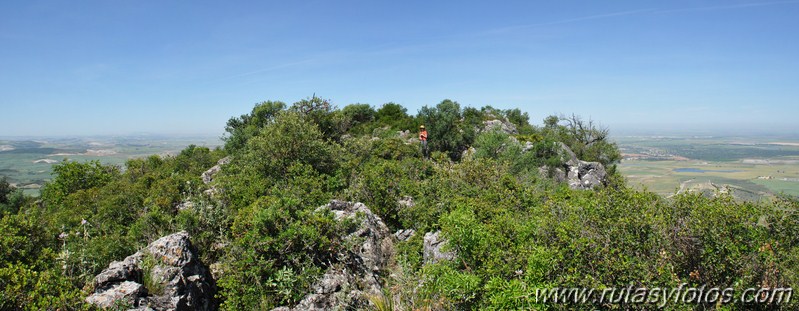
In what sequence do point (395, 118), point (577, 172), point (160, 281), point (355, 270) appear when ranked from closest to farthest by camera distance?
point (160, 281)
point (355, 270)
point (577, 172)
point (395, 118)

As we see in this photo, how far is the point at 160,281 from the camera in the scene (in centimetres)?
905

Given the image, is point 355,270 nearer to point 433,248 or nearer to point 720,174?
point 433,248

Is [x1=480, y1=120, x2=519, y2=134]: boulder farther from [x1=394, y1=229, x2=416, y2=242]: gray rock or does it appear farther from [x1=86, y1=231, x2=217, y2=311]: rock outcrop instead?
[x1=86, y1=231, x2=217, y2=311]: rock outcrop

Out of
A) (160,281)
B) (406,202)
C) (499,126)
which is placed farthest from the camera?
(499,126)

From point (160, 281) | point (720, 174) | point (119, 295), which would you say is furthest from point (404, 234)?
point (720, 174)

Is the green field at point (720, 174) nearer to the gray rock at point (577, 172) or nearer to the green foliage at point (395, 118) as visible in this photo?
the gray rock at point (577, 172)

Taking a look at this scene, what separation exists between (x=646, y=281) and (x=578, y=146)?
53.6 meters

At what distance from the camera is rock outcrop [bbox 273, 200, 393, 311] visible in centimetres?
965

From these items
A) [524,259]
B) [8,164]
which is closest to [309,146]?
[524,259]

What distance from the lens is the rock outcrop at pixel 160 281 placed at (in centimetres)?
804

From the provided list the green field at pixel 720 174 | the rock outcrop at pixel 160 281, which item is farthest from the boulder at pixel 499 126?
the rock outcrop at pixel 160 281

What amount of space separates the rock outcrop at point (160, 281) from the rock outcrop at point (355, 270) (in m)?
2.42

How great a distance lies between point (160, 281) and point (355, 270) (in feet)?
16.9

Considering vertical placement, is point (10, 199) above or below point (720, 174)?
below
